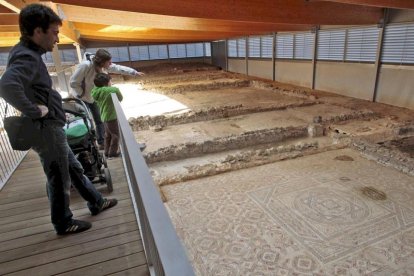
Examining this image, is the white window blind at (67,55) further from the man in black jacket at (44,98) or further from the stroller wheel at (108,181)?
the man in black jacket at (44,98)

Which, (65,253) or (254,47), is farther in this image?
(254,47)

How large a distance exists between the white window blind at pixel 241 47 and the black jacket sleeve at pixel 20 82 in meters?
15.2

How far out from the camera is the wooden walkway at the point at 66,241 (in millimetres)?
1858

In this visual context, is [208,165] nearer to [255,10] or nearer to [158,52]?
[255,10]

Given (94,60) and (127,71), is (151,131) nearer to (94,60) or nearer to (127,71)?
(127,71)

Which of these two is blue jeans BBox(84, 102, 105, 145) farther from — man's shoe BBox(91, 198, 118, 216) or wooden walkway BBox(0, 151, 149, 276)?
man's shoe BBox(91, 198, 118, 216)

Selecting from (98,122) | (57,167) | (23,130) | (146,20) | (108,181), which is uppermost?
(146,20)

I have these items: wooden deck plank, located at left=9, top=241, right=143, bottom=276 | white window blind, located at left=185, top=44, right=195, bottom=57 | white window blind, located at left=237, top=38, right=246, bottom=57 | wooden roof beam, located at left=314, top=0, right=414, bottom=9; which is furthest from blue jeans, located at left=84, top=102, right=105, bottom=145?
white window blind, located at left=185, top=44, right=195, bottom=57

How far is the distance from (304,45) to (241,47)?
5.66 metres

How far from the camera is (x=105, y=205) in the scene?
8.11ft

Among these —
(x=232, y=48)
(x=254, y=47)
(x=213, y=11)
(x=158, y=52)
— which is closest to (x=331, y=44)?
(x=254, y=47)

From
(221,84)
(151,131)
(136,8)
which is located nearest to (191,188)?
(151,131)

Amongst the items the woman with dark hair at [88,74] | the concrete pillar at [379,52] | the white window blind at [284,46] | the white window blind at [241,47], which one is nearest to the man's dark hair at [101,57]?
the woman with dark hair at [88,74]

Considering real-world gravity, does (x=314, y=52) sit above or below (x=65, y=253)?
above
